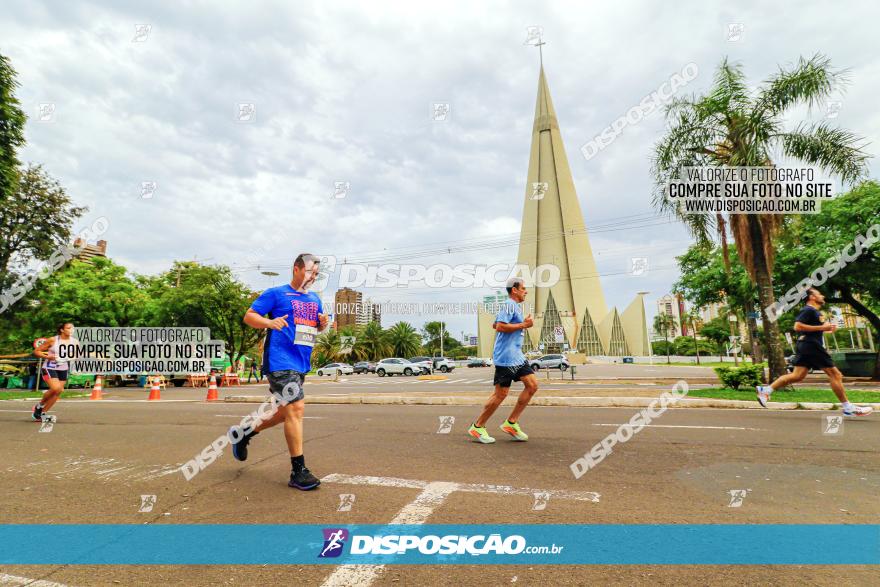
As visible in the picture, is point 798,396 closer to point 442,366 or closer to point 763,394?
point 763,394

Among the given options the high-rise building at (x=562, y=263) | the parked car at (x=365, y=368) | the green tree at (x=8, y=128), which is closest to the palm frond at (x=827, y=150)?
the green tree at (x=8, y=128)

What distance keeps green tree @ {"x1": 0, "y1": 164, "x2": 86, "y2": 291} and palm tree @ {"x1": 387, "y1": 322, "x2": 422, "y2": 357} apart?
48.3 metres

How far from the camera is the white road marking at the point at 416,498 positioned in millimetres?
2062

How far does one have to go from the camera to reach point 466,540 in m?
2.50

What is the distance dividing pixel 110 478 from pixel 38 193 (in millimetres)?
23837

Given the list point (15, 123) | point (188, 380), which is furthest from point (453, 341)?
point (15, 123)

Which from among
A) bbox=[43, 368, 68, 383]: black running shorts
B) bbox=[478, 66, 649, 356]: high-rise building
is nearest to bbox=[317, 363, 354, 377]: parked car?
bbox=[43, 368, 68, 383]: black running shorts

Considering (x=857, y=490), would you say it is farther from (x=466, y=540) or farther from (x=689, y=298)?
(x=689, y=298)

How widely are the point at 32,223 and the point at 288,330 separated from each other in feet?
78.4

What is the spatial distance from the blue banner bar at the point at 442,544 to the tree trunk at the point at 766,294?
11.0 meters

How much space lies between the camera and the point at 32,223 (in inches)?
781

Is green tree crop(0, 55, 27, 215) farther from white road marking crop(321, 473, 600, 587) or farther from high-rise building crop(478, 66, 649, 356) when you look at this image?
high-rise building crop(478, 66, 649, 356)

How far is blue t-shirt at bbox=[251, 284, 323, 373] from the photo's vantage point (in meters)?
3.79

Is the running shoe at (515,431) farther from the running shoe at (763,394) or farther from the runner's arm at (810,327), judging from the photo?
the running shoe at (763,394)
